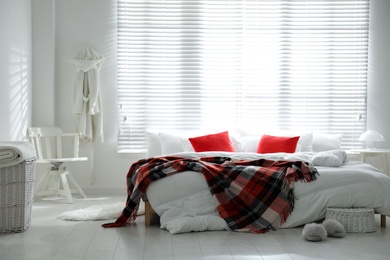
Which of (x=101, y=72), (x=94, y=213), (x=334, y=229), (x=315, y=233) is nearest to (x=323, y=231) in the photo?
(x=315, y=233)

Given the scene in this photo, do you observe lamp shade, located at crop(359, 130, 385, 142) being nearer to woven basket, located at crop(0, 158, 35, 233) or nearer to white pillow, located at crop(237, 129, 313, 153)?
white pillow, located at crop(237, 129, 313, 153)

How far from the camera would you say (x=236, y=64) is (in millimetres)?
7250

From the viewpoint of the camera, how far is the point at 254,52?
725 centimetres

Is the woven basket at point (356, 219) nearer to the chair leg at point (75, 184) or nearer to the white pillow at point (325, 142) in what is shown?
the white pillow at point (325, 142)

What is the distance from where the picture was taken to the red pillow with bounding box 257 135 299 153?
6449 mm

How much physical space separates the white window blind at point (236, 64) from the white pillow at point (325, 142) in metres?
0.39

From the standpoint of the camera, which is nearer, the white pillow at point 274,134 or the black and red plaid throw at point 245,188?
the black and red plaid throw at point 245,188

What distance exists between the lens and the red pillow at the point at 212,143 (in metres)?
Result: 6.49

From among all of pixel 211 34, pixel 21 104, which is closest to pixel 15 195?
pixel 21 104

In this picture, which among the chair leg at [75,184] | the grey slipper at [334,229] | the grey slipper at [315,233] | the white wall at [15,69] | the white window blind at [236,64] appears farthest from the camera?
the white window blind at [236,64]

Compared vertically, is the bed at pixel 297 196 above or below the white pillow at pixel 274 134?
below


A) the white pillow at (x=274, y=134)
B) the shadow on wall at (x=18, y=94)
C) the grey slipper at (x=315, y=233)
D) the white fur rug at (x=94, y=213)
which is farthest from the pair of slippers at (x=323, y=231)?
the shadow on wall at (x=18, y=94)

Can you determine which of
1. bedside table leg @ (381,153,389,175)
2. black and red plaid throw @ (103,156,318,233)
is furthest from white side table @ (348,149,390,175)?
black and red plaid throw @ (103,156,318,233)

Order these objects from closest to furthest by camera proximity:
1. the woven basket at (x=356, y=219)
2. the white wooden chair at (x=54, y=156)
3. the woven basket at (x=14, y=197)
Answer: the woven basket at (x=14, y=197), the woven basket at (x=356, y=219), the white wooden chair at (x=54, y=156)
